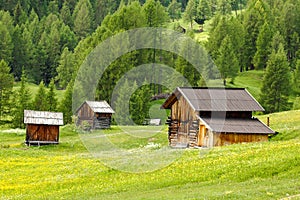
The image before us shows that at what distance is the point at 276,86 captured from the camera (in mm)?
99938

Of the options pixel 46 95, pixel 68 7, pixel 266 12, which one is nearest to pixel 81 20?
pixel 68 7

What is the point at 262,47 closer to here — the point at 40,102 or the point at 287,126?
the point at 40,102

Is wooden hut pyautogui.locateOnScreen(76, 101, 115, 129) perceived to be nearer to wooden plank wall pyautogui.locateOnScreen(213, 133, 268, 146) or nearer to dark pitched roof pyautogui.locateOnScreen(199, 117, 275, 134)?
dark pitched roof pyautogui.locateOnScreen(199, 117, 275, 134)

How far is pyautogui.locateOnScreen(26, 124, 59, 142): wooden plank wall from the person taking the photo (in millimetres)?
60906

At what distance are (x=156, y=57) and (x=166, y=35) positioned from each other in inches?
233

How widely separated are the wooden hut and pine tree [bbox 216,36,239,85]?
1618 inches

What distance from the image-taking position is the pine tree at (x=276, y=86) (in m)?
98.6

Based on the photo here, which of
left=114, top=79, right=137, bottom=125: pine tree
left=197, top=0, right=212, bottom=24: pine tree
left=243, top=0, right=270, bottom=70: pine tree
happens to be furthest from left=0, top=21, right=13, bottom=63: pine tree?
left=197, top=0, right=212, bottom=24: pine tree

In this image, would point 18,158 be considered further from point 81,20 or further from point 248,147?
point 81,20

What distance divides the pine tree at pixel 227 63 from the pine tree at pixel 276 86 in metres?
9.72

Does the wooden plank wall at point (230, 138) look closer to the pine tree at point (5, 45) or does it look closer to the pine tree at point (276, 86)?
the pine tree at point (276, 86)

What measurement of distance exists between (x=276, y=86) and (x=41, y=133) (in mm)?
53928

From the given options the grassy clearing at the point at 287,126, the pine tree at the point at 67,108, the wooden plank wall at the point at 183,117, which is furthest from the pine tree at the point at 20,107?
the grassy clearing at the point at 287,126

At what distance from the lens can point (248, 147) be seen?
37.5m
